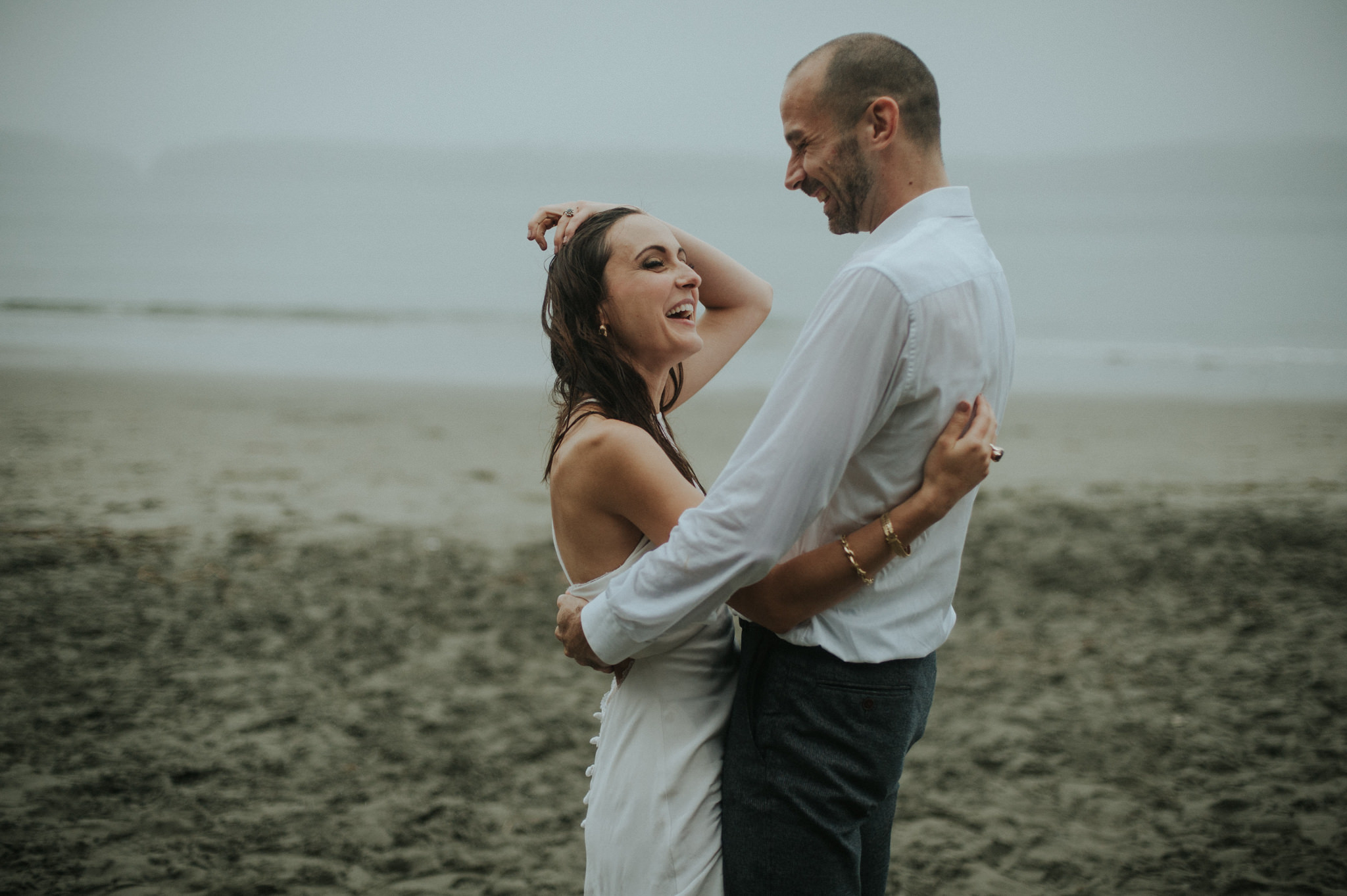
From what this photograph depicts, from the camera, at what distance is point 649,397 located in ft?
7.44

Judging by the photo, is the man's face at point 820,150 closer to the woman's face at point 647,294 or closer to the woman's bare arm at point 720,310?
the woman's face at point 647,294

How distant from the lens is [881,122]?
1912 millimetres

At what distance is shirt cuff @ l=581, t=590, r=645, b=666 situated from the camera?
1.83m

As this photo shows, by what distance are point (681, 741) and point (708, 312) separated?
138cm

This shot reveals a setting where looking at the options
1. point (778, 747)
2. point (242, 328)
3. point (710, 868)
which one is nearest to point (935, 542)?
point (778, 747)

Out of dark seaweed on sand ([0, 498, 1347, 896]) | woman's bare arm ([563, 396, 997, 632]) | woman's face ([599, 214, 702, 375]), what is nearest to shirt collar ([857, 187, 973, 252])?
woman's bare arm ([563, 396, 997, 632])

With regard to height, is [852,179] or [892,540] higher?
[852,179]

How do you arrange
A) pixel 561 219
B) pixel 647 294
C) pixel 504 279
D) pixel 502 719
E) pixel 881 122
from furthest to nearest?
pixel 504 279
pixel 502 719
pixel 561 219
pixel 647 294
pixel 881 122

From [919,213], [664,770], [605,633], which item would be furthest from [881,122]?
[664,770]

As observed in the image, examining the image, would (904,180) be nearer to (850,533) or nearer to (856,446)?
(856,446)

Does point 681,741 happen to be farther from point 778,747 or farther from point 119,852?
point 119,852

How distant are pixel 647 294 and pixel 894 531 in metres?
0.83

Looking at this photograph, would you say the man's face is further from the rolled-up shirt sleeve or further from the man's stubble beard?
the rolled-up shirt sleeve

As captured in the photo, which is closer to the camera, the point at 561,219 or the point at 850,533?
the point at 850,533
